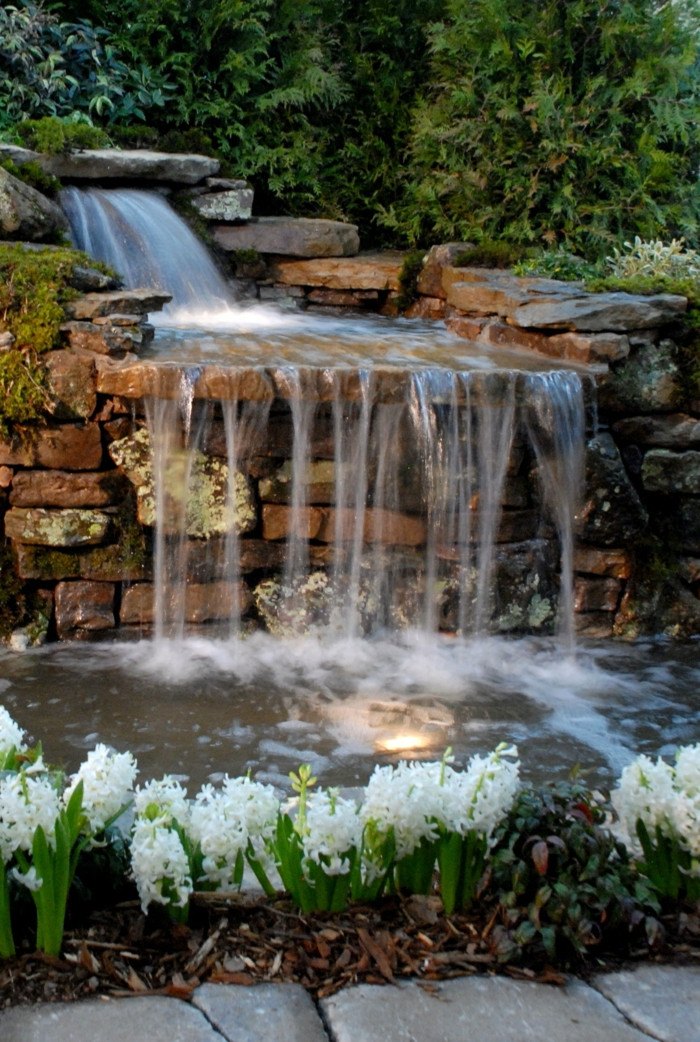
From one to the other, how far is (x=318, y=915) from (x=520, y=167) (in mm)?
8173

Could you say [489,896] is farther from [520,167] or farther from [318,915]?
[520,167]

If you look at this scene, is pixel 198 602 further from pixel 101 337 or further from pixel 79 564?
pixel 101 337

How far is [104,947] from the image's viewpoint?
2453 millimetres

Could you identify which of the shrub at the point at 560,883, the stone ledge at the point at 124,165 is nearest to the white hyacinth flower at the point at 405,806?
the shrub at the point at 560,883

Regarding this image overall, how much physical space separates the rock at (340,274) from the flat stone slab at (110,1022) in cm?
777

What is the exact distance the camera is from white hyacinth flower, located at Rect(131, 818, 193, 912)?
2.44m

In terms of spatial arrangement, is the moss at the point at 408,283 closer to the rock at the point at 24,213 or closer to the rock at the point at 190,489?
the rock at the point at 24,213

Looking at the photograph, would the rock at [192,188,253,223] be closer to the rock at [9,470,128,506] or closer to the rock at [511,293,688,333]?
the rock at [511,293,688,333]

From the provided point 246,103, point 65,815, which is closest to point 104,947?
point 65,815

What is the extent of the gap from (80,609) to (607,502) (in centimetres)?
344

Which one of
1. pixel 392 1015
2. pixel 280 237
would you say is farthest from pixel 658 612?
pixel 392 1015

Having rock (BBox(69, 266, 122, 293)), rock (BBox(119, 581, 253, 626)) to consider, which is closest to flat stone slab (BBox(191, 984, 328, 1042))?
rock (BBox(119, 581, 253, 626))

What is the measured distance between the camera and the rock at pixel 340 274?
9.30m

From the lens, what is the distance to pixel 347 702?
5.52 metres
